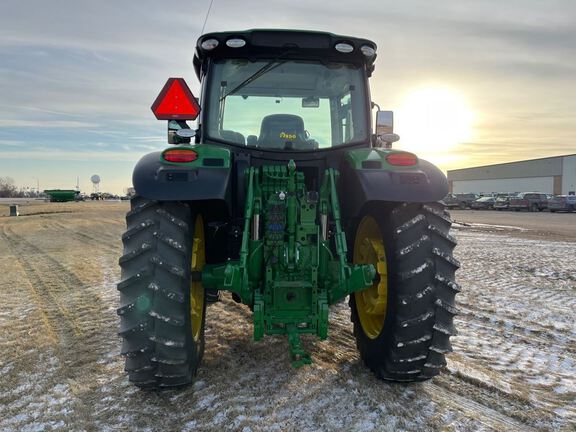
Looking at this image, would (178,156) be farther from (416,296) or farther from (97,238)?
(97,238)

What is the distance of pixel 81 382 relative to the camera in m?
3.33

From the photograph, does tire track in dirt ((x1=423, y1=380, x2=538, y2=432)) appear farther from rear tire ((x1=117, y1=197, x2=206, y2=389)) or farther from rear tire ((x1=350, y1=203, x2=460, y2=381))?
rear tire ((x1=117, y1=197, x2=206, y2=389))

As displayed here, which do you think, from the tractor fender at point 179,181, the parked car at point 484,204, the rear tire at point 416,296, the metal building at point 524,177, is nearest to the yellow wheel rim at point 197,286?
the tractor fender at point 179,181

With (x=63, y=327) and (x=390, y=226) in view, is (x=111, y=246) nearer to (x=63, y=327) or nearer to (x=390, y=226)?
(x=63, y=327)

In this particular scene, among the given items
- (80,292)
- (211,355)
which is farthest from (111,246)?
(211,355)

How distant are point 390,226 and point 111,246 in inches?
382

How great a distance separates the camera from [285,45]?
3.66 m

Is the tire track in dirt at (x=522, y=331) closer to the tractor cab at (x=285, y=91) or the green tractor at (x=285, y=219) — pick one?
the green tractor at (x=285, y=219)

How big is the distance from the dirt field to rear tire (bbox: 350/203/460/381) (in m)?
0.25

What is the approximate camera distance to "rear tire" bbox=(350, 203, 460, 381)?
305cm

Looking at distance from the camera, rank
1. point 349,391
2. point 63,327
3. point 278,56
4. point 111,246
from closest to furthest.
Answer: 1. point 349,391
2. point 278,56
3. point 63,327
4. point 111,246

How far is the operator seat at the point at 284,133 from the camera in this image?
3830mm

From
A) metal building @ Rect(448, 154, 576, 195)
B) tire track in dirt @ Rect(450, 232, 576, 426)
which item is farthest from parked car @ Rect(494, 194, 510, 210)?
tire track in dirt @ Rect(450, 232, 576, 426)

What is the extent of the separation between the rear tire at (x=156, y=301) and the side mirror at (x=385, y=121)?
2.05 meters
